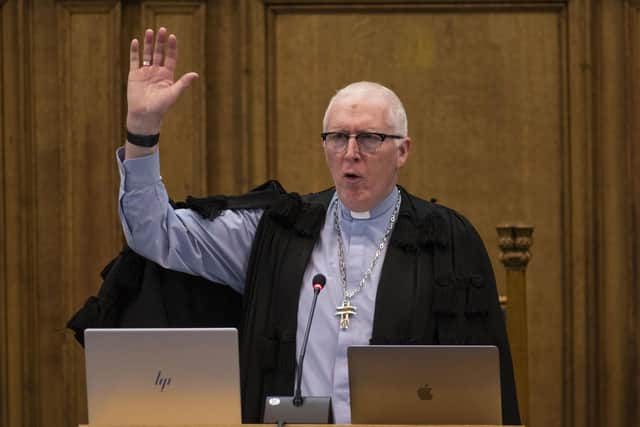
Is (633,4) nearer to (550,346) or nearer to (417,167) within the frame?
(417,167)

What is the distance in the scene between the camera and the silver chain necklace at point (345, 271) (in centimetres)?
358

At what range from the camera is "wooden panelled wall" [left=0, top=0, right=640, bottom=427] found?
5.66 metres

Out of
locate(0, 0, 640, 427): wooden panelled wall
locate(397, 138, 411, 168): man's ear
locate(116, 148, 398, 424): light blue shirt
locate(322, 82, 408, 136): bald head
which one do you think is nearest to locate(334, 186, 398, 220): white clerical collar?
locate(116, 148, 398, 424): light blue shirt

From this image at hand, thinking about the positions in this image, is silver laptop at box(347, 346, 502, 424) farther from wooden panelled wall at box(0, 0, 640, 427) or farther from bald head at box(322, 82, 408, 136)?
wooden panelled wall at box(0, 0, 640, 427)

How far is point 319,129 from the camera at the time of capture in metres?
5.80

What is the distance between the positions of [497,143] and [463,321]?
2.33 m

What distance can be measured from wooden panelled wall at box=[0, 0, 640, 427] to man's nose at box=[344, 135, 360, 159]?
218 centimetres

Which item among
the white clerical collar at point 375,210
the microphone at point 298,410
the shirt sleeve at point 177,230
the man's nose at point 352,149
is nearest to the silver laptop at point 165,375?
the microphone at point 298,410

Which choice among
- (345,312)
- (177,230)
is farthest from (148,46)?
(345,312)

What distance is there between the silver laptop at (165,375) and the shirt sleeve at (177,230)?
2.27 ft

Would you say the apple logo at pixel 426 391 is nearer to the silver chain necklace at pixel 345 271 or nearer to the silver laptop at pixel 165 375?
the silver laptop at pixel 165 375

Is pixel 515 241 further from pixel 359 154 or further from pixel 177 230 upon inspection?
pixel 177 230

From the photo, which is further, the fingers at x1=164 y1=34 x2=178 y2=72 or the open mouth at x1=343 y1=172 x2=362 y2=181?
the open mouth at x1=343 y1=172 x2=362 y2=181

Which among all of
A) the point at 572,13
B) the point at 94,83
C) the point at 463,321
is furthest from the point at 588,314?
the point at 94,83
